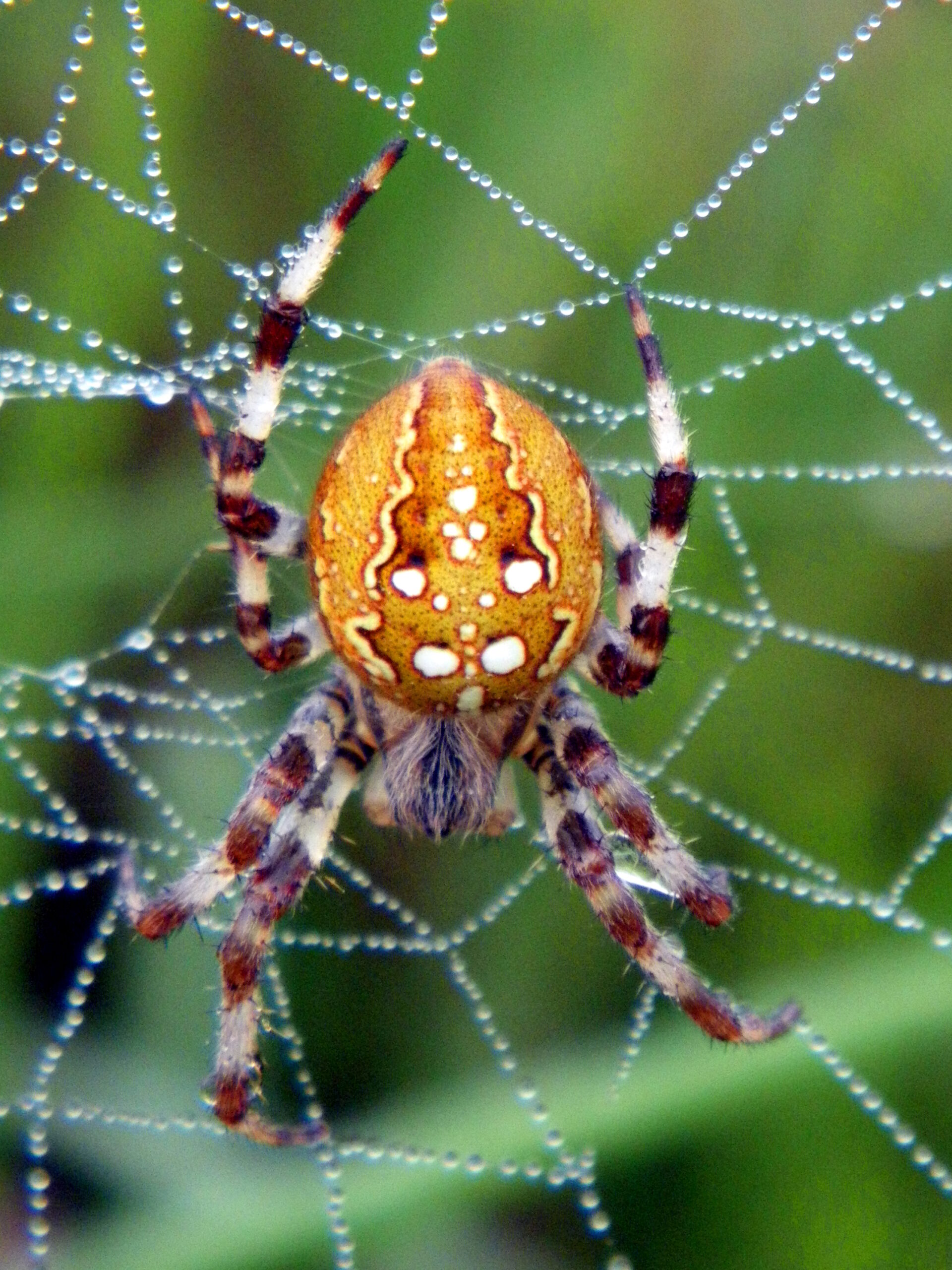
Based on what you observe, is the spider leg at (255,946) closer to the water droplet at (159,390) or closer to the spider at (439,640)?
the spider at (439,640)

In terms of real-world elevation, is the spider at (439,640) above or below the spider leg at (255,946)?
above

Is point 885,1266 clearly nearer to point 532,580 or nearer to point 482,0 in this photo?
point 532,580

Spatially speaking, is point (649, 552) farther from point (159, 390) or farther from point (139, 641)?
point (139, 641)

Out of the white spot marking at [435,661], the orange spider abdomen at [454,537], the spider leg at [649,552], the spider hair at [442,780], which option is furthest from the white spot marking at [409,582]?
the spider hair at [442,780]

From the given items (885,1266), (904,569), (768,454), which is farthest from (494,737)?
(885,1266)

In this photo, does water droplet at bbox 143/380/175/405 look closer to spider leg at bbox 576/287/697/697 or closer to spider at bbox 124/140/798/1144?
spider at bbox 124/140/798/1144

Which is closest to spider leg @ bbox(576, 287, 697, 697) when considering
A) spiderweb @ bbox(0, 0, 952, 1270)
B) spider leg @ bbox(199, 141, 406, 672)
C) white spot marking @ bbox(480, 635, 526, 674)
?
white spot marking @ bbox(480, 635, 526, 674)

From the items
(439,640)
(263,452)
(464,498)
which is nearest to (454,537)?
(464,498)
